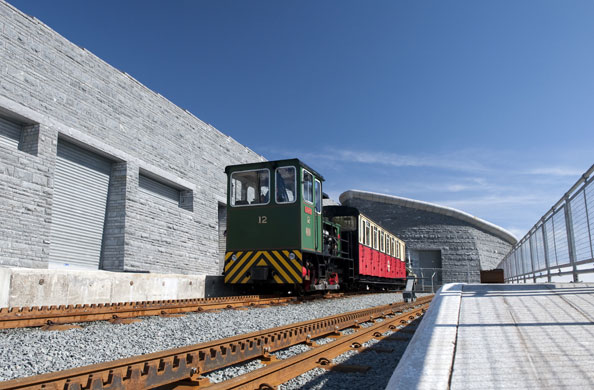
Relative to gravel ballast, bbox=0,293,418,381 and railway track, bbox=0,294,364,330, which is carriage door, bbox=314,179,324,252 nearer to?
railway track, bbox=0,294,364,330

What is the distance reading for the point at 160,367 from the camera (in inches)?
103

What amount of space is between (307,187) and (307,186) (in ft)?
0.08

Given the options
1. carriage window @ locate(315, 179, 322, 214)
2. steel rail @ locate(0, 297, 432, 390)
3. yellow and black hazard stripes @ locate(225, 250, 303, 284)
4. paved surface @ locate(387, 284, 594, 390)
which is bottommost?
steel rail @ locate(0, 297, 432, 390)

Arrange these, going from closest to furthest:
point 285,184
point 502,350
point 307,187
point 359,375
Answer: point 502,350 < point 359,375 < point 285,184 < point 307,187

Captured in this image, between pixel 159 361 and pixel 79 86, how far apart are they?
1059cm

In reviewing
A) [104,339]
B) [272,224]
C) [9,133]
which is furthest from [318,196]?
[104,339]

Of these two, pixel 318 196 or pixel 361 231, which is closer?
pixel 318 196

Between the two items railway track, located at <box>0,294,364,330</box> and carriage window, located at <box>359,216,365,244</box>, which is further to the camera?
carriage window, located at <box>359,216,365,244</box>

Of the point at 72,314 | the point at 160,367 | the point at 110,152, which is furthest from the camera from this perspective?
the point at 110,152

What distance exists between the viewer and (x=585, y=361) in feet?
6.40

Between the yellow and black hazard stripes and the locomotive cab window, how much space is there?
142 centimetres

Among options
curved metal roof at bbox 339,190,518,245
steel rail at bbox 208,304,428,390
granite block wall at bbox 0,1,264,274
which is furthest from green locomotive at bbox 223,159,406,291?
curved metal roof at bbox 339,190,518,245

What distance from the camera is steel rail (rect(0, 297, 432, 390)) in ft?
7.20

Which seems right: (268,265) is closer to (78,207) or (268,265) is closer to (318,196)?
(318,196)
